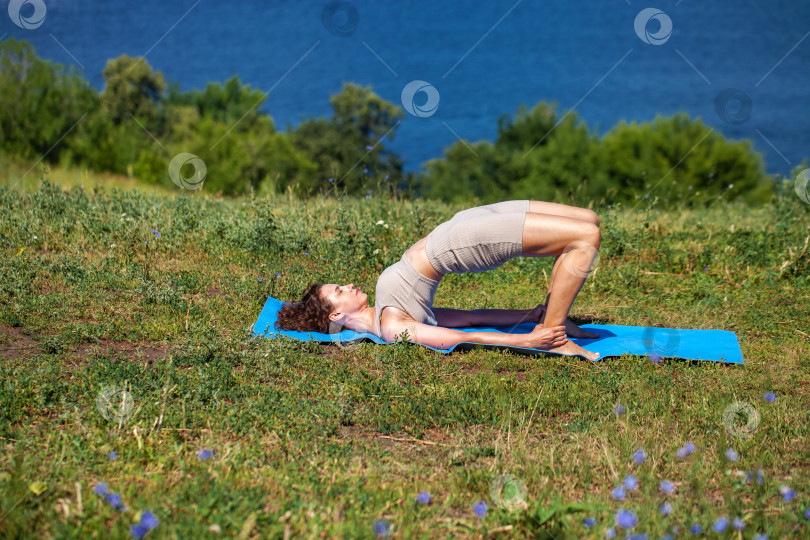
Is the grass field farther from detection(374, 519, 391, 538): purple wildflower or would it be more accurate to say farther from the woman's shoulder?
the woman's shoulder

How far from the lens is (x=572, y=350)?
15.3ft

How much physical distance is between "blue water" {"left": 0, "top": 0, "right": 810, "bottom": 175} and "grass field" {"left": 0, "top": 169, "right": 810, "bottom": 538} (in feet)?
250

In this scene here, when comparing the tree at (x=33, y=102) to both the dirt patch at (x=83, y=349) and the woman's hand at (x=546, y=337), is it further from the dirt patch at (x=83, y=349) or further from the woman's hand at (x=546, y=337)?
the woman's hand at (x=546, y=337)

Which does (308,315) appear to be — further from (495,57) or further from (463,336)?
(495,57)

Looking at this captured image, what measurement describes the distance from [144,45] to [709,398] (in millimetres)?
83627

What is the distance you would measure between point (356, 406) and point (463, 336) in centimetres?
111

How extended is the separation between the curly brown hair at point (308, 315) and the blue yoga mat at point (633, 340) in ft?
0.15

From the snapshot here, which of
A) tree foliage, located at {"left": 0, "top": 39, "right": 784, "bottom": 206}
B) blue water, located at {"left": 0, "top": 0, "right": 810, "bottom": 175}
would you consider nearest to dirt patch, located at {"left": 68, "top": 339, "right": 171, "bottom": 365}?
tree foliage, located at {"left": 0, "top": 39, "right": 784, "bottom": 206}

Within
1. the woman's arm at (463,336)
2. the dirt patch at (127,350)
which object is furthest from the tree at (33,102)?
the woman's arm at (463,336)

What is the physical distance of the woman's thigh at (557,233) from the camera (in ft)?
14.6

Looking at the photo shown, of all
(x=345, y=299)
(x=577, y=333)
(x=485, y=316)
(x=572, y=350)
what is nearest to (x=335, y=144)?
(x=485, y=316)

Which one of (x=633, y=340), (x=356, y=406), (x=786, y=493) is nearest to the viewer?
(x=786, y=493)

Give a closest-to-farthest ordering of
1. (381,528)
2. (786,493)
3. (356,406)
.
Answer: (381,528) → (786,493) → (356,406)

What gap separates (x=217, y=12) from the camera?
324ft
